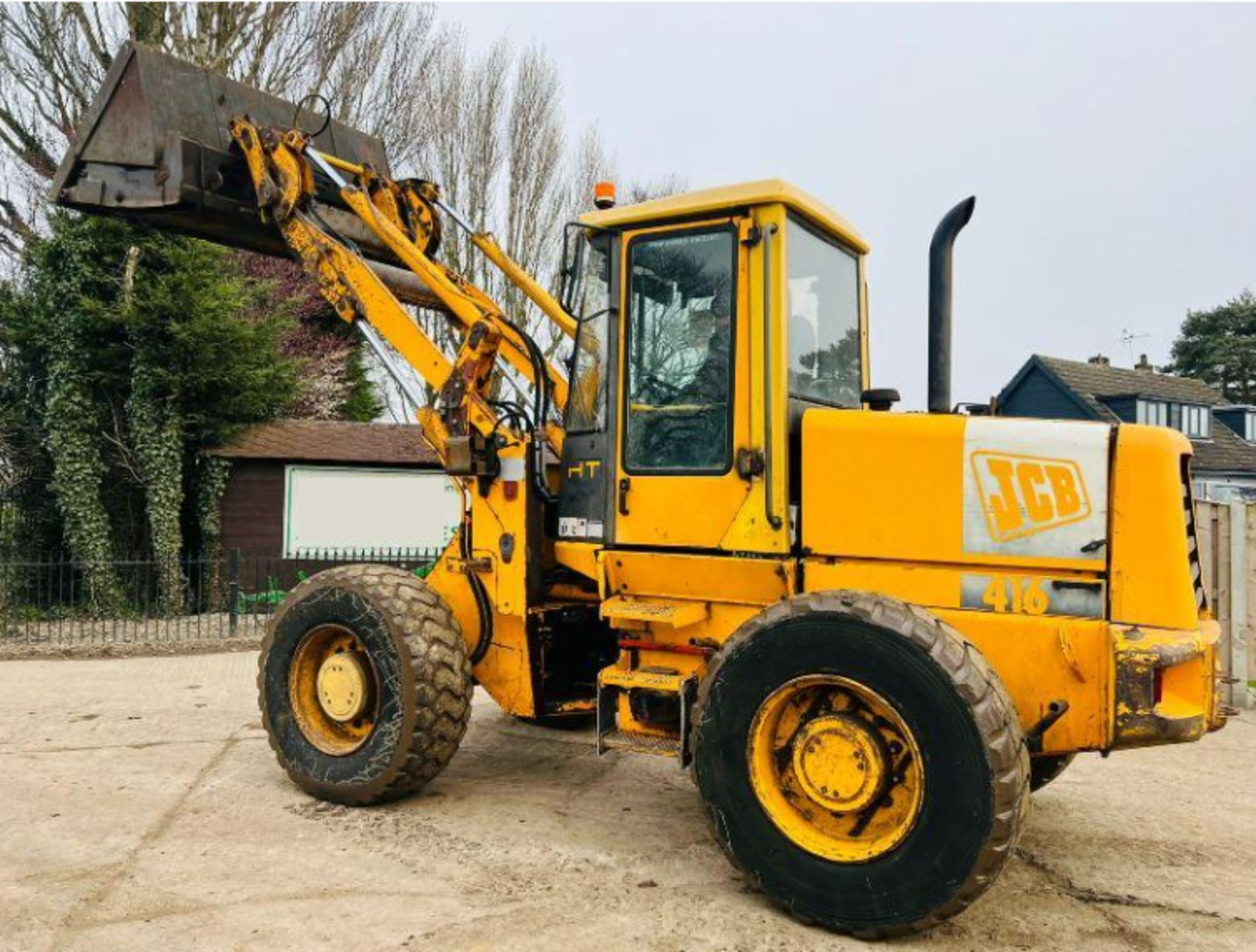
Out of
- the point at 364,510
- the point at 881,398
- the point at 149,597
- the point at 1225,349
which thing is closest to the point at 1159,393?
the point at 1225,349

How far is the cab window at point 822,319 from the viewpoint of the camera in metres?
4.50

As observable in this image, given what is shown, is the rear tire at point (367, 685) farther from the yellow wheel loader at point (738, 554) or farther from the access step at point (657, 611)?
the access step at point (657, 611)

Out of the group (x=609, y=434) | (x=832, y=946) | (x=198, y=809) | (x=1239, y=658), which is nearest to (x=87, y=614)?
(x=198, y=809)

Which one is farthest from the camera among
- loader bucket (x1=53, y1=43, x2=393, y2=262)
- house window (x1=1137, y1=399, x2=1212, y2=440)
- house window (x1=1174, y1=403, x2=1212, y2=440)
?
house window (x1=1174, y1=403, x2=1212, y2=440)

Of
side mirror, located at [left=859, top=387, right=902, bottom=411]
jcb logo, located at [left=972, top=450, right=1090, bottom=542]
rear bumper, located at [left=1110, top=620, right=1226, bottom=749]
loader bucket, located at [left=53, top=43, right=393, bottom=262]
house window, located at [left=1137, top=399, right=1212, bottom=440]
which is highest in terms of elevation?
house window, located at [left=1137, top=399, right=1212, bottom=440]

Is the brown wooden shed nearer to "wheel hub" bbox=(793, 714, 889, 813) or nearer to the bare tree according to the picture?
the bare tree

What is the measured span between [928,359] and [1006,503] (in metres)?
0.67

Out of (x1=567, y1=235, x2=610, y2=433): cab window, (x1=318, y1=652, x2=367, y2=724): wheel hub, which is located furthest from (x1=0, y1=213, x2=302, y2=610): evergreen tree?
(x1=567, y1=235, x2=610, y2=433): cab window

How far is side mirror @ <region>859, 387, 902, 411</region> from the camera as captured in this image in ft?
14.1

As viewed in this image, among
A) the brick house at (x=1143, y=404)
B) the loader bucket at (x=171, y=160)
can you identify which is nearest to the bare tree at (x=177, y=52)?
the loader bucket at (x=171, y=160)

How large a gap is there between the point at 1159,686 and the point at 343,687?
3709mm

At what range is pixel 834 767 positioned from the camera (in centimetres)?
368

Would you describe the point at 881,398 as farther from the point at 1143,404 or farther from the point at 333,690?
the point at 1143,404

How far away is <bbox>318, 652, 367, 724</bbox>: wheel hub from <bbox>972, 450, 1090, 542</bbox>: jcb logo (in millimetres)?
3130
